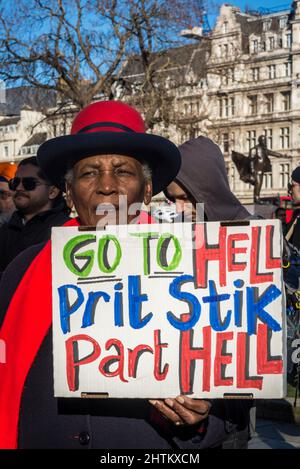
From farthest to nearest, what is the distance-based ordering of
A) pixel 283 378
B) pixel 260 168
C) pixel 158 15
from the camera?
pixel 260 168 < pixel 158 15 < pixel 283 378

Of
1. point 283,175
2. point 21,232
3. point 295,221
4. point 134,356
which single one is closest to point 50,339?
point 134,356

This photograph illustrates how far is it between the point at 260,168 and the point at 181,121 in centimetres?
1359

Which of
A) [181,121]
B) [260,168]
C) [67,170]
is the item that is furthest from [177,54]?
[67,170]

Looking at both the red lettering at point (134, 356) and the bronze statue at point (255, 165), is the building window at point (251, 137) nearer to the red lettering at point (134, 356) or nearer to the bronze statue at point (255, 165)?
the bronze statue at point (255, 165)

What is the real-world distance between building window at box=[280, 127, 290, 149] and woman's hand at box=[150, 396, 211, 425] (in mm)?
63166

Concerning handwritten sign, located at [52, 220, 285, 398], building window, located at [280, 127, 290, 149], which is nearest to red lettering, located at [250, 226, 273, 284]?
handwritten sign, located at [52, 220, 285, 398]

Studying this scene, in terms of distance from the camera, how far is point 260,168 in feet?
106

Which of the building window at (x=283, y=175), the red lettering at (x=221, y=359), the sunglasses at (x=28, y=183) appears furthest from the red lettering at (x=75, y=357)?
the building window at (x=283, y=175)

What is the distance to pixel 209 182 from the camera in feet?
12.8

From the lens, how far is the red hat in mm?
2449

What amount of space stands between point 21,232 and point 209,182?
5.12 ft

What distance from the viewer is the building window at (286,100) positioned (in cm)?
6347

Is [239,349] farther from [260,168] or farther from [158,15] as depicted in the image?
[260,168]
